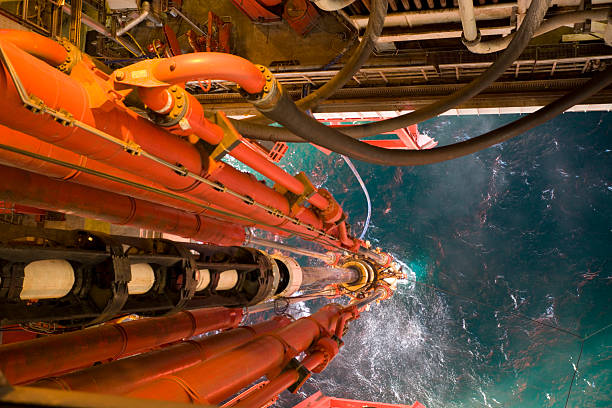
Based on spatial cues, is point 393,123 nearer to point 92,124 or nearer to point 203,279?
point 203,279

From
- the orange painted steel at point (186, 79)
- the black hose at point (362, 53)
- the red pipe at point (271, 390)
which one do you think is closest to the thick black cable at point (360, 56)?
the black hose at point (362, 53)

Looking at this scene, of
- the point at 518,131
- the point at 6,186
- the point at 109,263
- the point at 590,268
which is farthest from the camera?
the point at 590,268

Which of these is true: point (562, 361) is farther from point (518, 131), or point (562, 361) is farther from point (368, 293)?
point (518, 131)

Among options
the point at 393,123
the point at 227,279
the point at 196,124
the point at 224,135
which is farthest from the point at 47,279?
the point at 393,123

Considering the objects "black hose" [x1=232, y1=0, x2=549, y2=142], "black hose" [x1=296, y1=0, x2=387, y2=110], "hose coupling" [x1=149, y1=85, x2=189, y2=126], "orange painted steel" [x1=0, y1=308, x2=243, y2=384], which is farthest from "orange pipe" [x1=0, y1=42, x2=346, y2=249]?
"black hose" [x1=296, y1=0, x2=387, y2=110]

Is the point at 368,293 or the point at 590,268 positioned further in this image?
the point at 590,268

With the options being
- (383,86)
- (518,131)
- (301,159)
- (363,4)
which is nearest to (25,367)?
(518,131)

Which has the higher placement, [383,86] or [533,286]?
[383,86]
